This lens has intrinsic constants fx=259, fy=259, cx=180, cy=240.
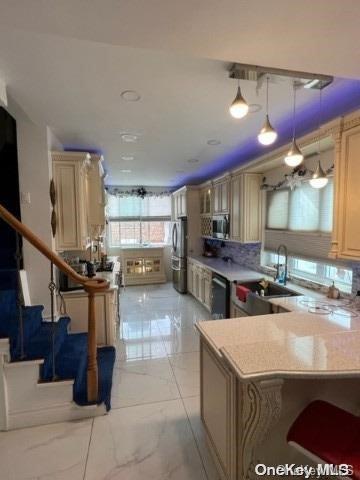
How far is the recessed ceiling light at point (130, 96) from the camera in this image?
6.63ft

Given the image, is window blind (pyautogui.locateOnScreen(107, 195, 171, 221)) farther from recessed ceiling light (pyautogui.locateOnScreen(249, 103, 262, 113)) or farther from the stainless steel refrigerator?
recessed ceiling light (pyautogui.locateOnScreen(249, 103, 262, 113))

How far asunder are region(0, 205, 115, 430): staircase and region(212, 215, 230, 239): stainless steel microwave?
8.58 feet

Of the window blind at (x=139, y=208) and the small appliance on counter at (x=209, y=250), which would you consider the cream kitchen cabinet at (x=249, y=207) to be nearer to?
the small appliance on counter at (x=209, y=250)

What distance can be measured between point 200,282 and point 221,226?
3.72 ft

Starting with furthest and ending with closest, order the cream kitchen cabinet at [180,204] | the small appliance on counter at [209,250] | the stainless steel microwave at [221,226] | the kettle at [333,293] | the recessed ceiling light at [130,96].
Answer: the cream kitchen cabinet at [180,204] → the small appliance on counter at [209,250] → the stainless steel microwave at [221,226] → the kettle at [333,293] → the recessed ceiling light at [130,96]

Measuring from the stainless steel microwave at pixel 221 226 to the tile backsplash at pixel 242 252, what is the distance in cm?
38

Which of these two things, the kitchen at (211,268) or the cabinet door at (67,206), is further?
the cabinet door at (67,206)

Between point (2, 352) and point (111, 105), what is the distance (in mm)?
2181

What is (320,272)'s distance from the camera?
2.93m

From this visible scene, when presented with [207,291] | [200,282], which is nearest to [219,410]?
[207,291]

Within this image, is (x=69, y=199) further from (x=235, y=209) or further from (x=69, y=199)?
(x=235, y=209)

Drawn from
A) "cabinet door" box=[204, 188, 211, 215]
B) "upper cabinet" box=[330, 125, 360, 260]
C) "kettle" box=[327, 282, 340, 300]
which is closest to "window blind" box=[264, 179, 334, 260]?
"kettle" box=[327, 282, 340, 300]

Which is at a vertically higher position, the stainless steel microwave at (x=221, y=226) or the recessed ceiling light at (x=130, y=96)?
the recessed ceiling light at (x=130, y=96)

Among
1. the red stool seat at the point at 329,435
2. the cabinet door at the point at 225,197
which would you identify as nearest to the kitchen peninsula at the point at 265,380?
the red stool seat at the point at 329,435
